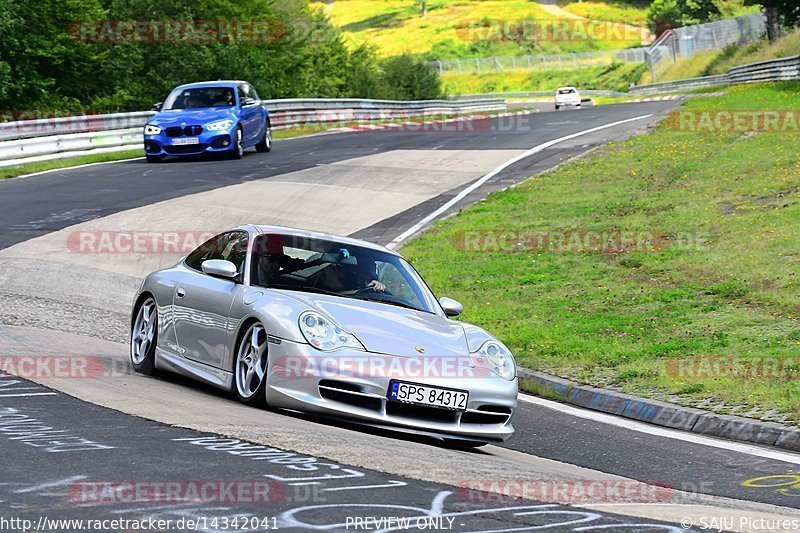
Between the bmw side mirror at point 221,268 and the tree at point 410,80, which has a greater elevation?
the tree at point 410,80

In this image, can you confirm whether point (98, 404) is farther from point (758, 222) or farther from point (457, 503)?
point (758, 222)

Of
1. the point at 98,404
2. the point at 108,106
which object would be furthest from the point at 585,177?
the point at 108,106

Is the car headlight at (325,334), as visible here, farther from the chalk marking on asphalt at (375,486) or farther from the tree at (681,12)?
the tree at (681,12)

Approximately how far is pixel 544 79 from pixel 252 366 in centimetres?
10233

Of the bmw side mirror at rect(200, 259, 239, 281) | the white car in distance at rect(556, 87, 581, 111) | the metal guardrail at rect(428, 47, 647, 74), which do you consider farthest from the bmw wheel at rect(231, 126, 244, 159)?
the metal guardrail at rect(428, 47, 647, 74)

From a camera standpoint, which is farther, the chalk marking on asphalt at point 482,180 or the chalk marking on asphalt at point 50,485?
the chalk marking on asphalt at point 482,180

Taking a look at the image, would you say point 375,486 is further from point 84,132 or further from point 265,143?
point 84,132

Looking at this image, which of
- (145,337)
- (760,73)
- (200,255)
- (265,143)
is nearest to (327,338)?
(200,255)

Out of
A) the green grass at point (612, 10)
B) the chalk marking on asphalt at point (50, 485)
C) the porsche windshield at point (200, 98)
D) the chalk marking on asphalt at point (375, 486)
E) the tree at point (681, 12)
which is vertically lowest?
the chalk marking on asphalt at point (375, 486)

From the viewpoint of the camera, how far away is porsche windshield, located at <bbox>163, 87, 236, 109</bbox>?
92.6 feet

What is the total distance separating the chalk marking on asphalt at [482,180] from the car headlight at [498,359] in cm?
912

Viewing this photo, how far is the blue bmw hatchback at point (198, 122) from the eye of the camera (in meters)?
28.0

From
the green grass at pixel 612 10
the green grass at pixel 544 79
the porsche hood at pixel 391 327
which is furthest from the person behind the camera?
the green grass at pixel 612 10

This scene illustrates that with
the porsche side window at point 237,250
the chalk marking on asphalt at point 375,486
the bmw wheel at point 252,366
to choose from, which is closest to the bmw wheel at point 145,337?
the porsche side window at point 237,250
